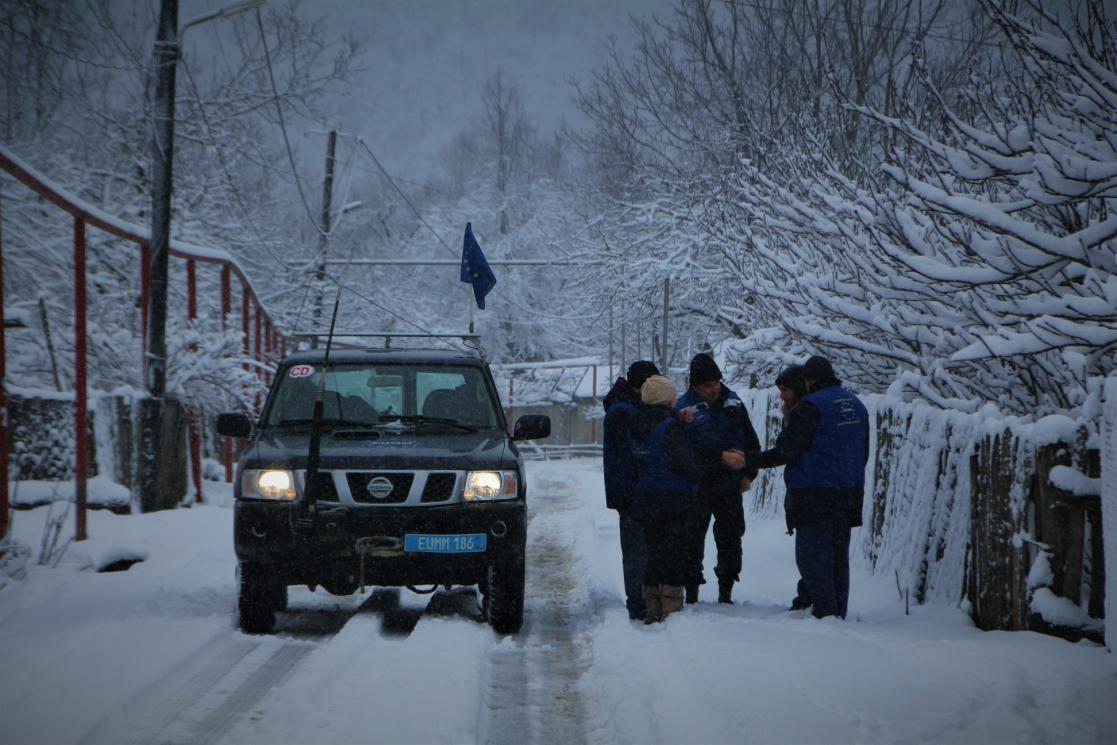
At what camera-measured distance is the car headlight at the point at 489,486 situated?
20.5ft

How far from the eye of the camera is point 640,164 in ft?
73.7

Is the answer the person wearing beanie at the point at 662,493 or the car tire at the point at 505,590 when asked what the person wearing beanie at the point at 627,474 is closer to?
the person wearing beanie at the point at 662,493

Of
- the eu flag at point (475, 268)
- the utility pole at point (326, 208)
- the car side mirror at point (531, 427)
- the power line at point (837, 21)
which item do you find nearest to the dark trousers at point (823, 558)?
the car side mirror at point (531, 427)

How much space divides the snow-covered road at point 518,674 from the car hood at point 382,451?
1023 millimetres

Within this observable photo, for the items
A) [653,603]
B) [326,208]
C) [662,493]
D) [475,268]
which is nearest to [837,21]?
[475,268]

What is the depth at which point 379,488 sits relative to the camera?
20.1 feet

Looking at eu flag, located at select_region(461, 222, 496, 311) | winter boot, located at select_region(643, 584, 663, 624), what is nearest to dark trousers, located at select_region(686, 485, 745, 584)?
winter boot, located at select_region(643, 584, 663, 624)

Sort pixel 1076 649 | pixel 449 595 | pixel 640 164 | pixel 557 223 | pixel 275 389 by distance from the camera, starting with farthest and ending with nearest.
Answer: pixel 557 223 < pixel 640 164 < pixel 449 595 < pixel 275 389 < pixel 1076 649

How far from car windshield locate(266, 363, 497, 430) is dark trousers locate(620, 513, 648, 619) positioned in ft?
4.29

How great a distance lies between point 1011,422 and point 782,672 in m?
2.06

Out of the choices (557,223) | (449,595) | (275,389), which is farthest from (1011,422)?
(557,223)

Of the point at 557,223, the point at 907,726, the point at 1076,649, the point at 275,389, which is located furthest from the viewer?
the point at 557,223

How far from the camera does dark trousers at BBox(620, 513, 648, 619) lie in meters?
6.86

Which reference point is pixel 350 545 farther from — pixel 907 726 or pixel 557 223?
pixel 557 223
